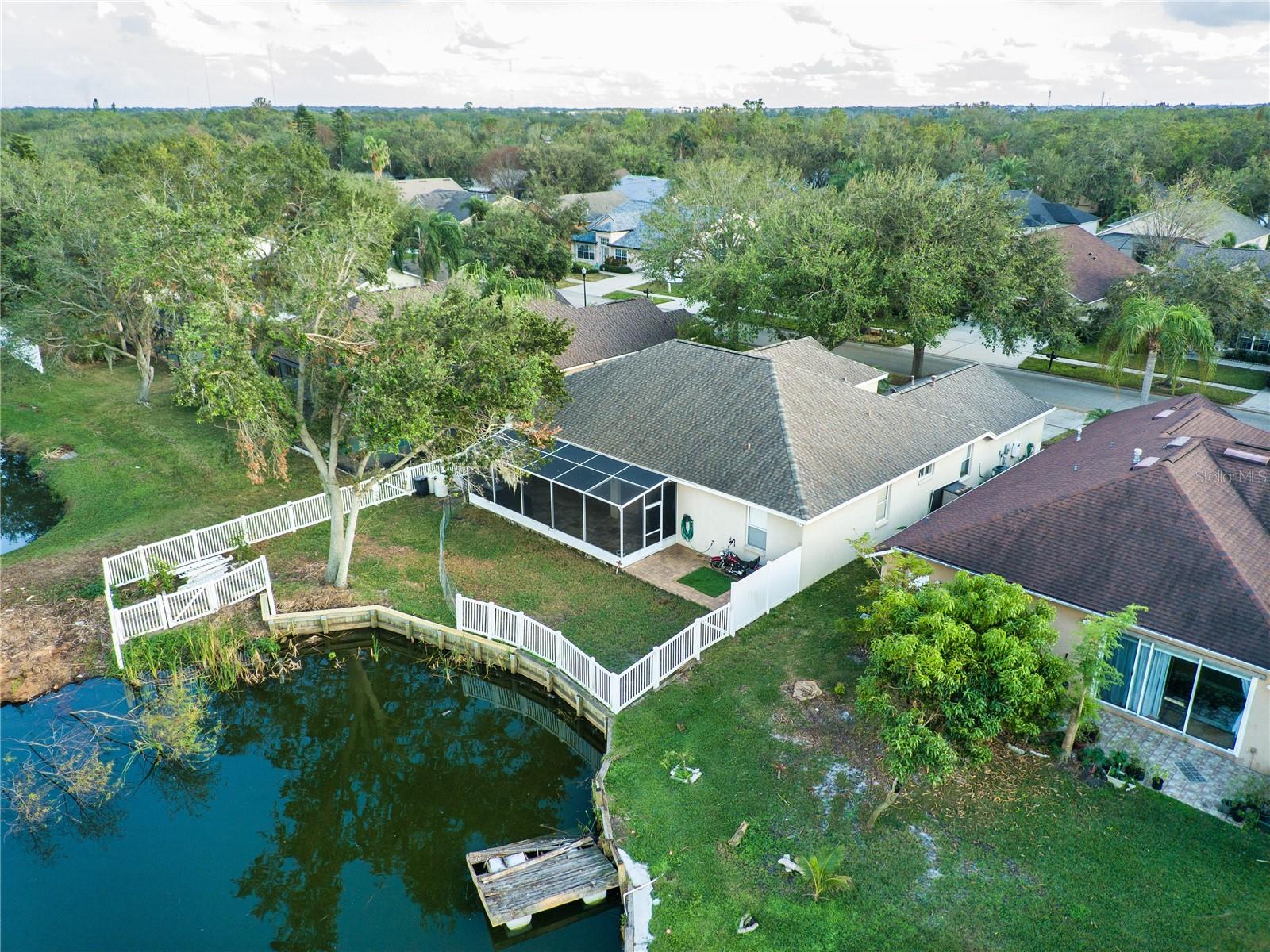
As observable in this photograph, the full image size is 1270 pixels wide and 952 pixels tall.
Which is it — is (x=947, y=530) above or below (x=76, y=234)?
below

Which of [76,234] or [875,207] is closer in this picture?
[76,234]

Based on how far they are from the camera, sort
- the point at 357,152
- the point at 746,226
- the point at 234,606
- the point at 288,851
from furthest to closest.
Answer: the point at 357,152 → the point at 746,226 → the point at 234,606 → the point at 288,851

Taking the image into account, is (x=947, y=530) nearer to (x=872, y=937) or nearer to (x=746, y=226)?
(x=872, y=937)

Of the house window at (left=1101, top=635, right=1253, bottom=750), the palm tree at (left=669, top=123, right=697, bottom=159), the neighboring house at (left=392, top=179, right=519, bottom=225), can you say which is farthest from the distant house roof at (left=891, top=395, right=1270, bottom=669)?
the palm tree at (left=669, top=123, right=697, bottom=159)

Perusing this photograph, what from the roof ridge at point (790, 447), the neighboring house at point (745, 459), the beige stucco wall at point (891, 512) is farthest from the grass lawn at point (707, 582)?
the roof ridge at point (790, 447)

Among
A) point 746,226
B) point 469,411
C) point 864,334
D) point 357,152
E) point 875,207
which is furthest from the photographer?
point 357,152

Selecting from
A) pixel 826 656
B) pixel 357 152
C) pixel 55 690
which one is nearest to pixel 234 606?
pixel 55 690

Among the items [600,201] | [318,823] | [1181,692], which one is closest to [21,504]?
[318,823]

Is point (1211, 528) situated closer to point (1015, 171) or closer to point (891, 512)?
point (891, 512)
